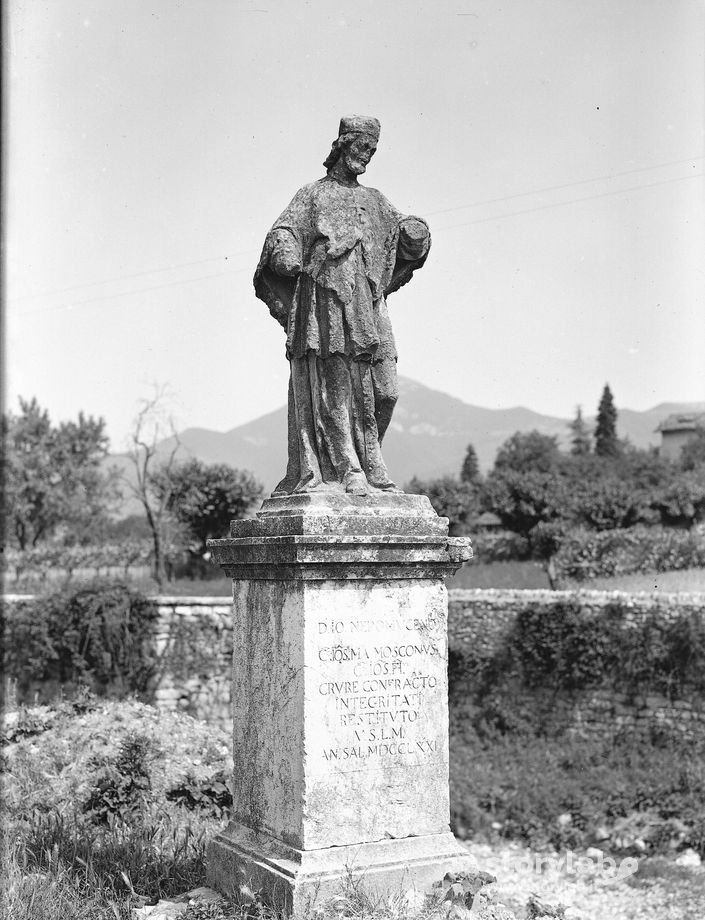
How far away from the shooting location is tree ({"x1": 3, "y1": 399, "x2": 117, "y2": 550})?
45.5 meters

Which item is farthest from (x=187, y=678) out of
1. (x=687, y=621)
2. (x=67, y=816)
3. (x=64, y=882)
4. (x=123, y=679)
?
(x=64, y=882)

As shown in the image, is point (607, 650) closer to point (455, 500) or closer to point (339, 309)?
point (339, 309)

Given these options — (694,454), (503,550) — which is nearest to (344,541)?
(503,550)

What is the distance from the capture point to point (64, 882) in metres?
6.40

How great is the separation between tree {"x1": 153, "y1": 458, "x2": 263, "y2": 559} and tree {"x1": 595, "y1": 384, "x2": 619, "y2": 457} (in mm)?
36750

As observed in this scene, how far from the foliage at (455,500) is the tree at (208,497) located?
6.53 m

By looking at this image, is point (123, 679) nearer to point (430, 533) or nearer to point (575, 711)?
point (575, 711)

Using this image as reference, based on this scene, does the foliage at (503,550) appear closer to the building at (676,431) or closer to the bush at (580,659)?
the bush at (580,659)

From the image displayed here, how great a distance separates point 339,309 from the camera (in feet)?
20.9

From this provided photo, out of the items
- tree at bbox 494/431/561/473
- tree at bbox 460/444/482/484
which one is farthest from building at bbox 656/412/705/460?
tree at bbox 460/444/482/484

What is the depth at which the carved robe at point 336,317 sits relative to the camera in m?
6.34

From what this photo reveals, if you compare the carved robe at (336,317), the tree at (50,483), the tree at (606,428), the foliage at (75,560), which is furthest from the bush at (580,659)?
the tree at (606,428)

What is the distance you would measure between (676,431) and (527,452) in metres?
17.3

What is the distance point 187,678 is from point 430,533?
14.5m
